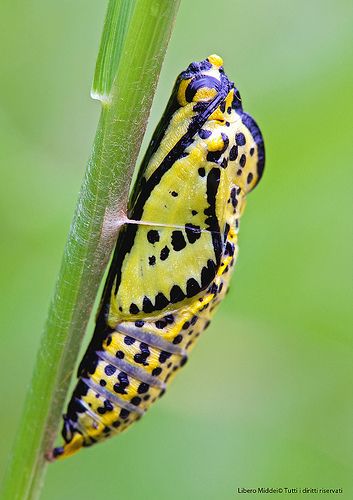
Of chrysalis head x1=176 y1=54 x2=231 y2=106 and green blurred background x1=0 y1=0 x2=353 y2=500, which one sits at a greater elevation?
chrysalis head x1=176 y1=54 x2=231 y2=106

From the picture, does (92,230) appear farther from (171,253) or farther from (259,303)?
(259,303)

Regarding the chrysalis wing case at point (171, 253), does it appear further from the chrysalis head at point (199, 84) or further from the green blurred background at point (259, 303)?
the green blurred background at point (259, 303)

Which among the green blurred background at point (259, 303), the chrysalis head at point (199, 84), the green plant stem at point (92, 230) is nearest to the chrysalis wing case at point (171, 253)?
the chrysalis head at point (199, 84)

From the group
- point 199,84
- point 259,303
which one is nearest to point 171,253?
point 199,84

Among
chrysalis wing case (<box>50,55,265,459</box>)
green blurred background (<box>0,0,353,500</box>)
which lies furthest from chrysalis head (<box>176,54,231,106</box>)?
green blurred background (<box>0,0,353,500</box>)

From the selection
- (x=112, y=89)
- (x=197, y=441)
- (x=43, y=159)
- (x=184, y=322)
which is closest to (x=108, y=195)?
(x=112, y=89)

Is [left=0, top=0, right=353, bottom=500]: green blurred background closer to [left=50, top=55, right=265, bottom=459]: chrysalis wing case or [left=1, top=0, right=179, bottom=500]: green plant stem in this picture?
[left=50, top=55, right=265, bottom=459]: chrysalis wing case
